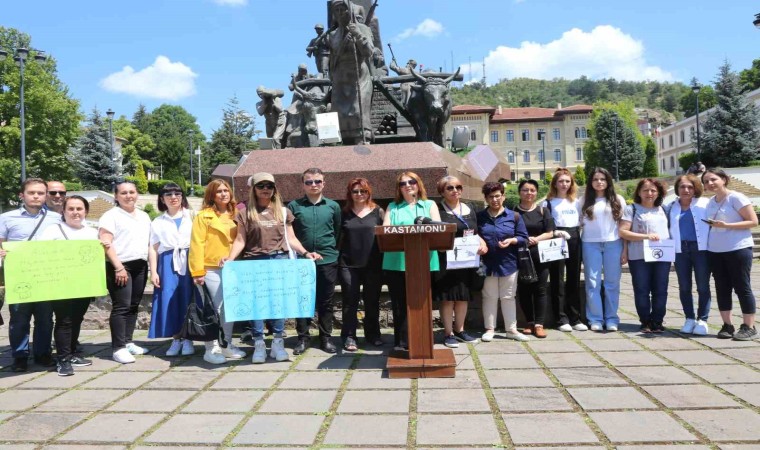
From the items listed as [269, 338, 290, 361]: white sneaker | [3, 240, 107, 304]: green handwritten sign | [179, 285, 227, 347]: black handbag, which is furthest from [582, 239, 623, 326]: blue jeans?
[3, 240, 107, 304]: green handwritten sign

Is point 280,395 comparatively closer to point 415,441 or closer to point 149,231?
point 415,441

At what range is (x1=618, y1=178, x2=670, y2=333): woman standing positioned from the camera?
5844 mm

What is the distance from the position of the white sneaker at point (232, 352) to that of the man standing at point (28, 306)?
1.46m

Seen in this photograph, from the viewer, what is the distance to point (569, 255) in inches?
241

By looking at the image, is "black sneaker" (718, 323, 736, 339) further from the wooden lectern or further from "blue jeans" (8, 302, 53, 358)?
"blue jeans" (8, 302, 53, 358)

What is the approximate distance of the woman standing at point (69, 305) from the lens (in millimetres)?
4875

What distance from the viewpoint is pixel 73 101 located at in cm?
4169

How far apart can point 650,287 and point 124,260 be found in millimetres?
5042

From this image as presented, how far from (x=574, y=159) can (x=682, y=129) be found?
16.3 meters

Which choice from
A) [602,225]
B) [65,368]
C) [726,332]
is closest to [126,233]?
[65,368]

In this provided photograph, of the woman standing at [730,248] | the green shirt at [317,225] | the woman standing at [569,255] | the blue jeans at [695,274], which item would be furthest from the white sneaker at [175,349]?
the woman standing at [730,248]

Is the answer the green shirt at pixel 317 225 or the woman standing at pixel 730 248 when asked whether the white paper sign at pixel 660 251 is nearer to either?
the woman standing at pixel 730 248

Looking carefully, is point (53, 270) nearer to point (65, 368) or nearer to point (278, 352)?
point (65, 368)

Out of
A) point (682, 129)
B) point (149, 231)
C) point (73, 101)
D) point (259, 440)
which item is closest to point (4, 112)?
point (73, 101)
